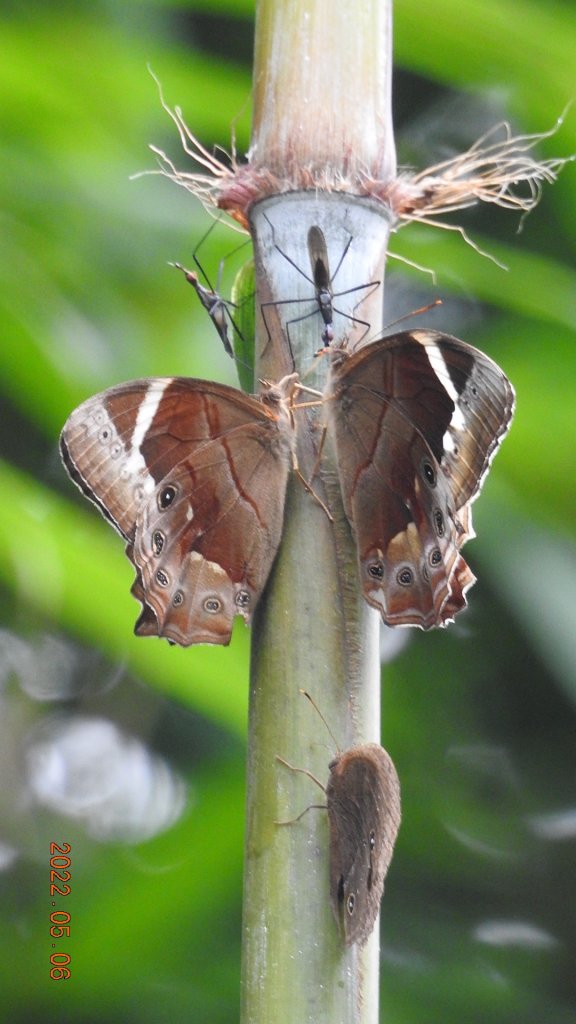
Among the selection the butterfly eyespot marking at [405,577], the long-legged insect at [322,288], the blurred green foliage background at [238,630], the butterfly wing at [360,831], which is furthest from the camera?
the blurred green foliage background at [238,630]

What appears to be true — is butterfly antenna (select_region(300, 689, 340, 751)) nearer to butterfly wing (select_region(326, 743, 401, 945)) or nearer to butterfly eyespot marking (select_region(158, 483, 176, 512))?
butterfly wing (select_region(326, 743, 401, 945))

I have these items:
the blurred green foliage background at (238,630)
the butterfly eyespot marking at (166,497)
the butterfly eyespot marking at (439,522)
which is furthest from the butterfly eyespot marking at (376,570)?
the blurred green foliage background at (238,630)

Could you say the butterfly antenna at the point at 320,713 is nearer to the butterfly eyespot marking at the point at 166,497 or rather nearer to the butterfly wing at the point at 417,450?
the butterfly wing at the point at 417,450

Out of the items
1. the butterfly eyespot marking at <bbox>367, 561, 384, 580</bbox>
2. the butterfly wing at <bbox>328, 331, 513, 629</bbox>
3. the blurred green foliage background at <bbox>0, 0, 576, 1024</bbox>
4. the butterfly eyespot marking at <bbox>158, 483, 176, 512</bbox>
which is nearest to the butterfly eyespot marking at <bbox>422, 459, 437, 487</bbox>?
the butterfly wing at <bbox>328, 331, 513, 629</bbox>

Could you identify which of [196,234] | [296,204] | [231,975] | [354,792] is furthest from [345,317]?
[231,975]

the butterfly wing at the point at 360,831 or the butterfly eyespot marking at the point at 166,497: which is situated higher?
the butterfly eyespot marking at the point at 166,497

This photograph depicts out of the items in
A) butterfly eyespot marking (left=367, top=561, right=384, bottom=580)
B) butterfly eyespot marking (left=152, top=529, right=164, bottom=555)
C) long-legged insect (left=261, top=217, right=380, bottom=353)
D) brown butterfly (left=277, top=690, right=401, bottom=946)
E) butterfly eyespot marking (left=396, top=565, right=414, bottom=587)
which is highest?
long-legged insect (left=261, top=217, right=380, bottom=353)

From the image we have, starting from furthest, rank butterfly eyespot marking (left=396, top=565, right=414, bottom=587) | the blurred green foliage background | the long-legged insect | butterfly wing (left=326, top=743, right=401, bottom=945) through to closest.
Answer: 1. the blurred green foliage background
2. butterfly eyespot marking (left=396, top=565, right=414, bottom=587)
3. the long-legged insect
4. butterfly wing (left=326, top=743, right=401, bottom=945)

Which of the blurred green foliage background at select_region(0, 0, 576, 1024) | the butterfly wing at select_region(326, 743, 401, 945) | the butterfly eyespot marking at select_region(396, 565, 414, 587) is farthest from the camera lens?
the blurred green foliage background at select_region(0, 0, 576, 1024)

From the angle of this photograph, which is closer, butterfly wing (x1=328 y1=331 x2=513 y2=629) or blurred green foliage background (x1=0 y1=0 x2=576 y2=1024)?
butterfly wing (x1=328 y1=331 x2=513 y2=629)

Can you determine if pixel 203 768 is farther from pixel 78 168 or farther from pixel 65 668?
pixel 78 168
